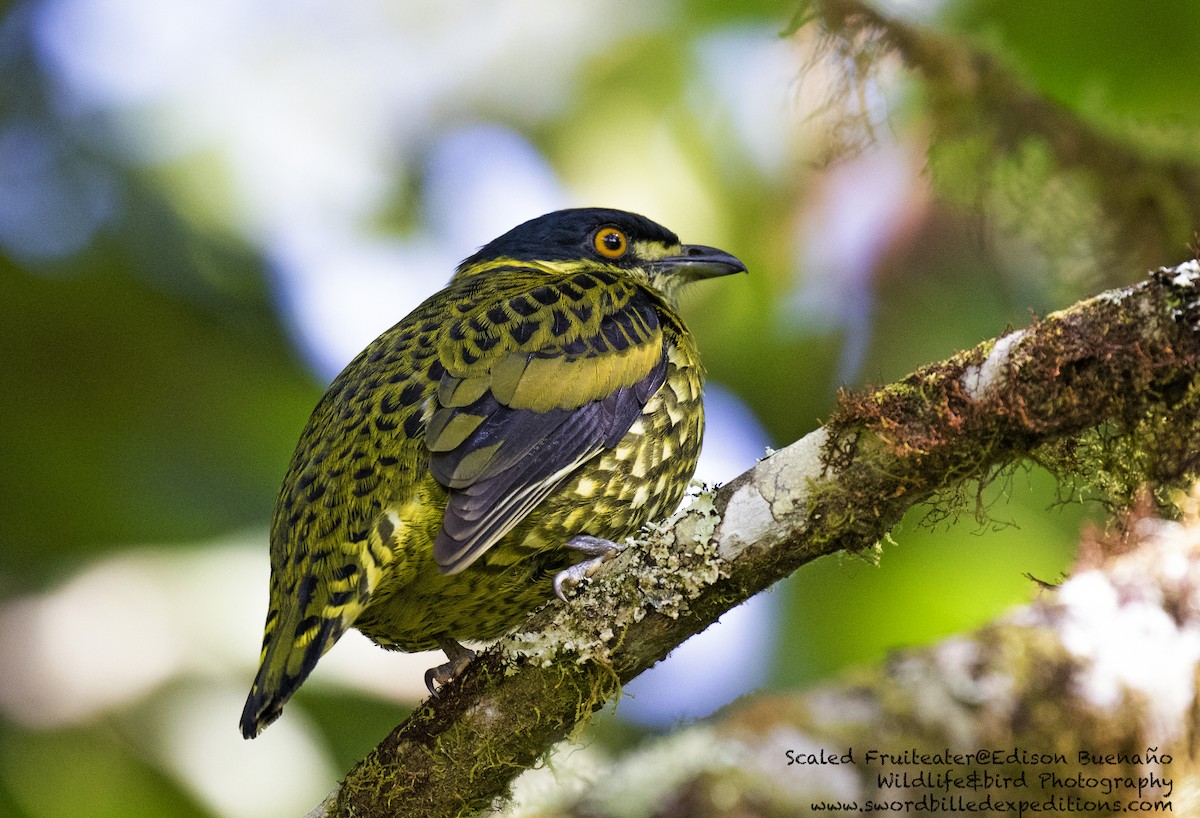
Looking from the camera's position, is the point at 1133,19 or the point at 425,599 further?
the point at 1133,19

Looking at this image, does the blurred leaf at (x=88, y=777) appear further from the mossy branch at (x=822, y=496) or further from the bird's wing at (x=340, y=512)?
the mossy branch at (x=822, y=496)

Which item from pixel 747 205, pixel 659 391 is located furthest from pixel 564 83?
pixel 659 391

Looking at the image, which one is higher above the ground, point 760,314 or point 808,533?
point 760,314

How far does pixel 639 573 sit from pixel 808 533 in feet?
1.44

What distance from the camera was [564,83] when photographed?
26.2ft

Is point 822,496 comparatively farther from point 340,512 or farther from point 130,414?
point 130,414

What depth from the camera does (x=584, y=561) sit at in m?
3.73

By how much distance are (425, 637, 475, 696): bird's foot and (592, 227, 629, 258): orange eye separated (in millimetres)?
1871

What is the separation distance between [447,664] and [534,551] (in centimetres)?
52

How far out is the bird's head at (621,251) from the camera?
515 cm

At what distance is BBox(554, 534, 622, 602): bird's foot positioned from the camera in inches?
132

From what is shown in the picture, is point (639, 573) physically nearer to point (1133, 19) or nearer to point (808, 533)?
point (808, 533)

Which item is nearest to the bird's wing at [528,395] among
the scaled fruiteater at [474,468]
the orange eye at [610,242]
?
the scaled fruiteater at [474,468]

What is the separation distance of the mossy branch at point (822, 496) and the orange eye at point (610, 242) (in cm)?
228
